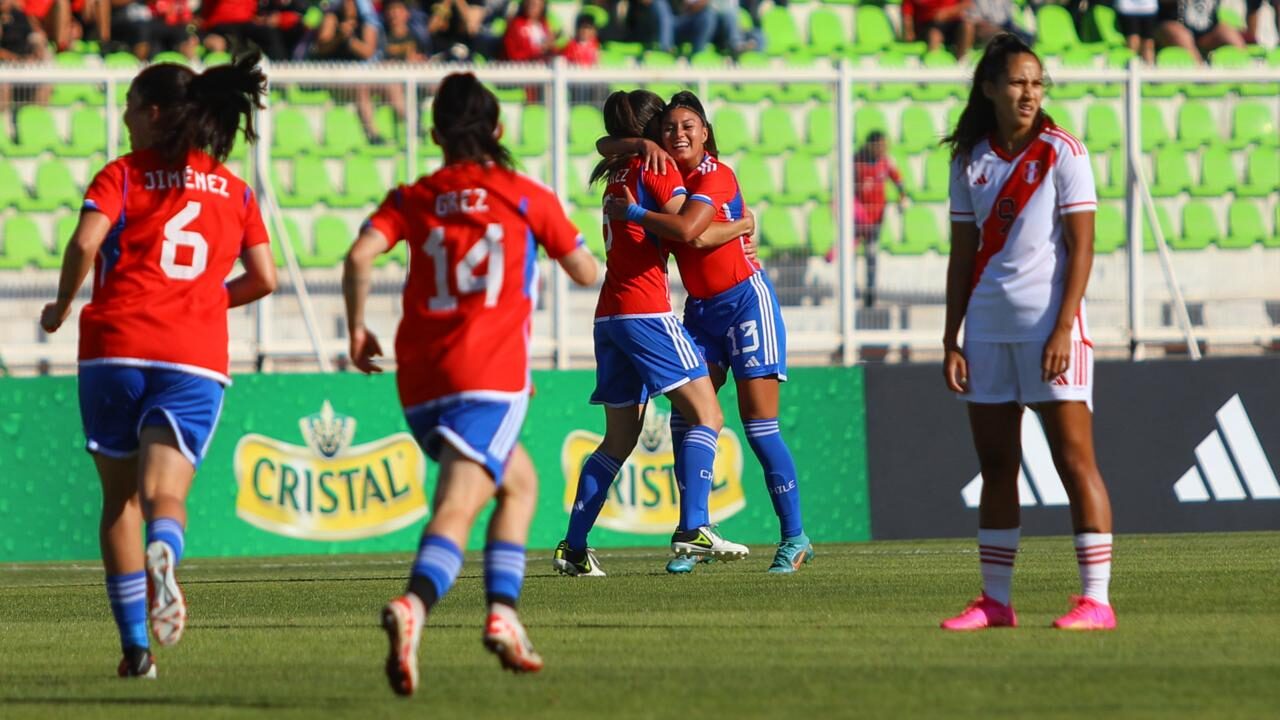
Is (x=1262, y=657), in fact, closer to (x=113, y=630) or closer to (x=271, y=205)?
(x=113, y=630)

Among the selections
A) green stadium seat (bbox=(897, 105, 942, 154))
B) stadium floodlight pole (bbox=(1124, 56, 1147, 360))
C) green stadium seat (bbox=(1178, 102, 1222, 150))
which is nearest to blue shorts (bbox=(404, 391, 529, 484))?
green stadium seat (bbox=(897, 105, 942, 154))

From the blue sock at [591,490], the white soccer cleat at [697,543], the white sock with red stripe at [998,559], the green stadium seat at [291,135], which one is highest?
the green stadium seat at [291,135]

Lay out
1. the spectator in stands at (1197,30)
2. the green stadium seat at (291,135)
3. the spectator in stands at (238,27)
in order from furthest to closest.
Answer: the spectator in stands at (1197,30), the spectator in stands at (238,27), the green stadium seat at (291,135)

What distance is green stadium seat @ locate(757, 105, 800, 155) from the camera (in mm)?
14914

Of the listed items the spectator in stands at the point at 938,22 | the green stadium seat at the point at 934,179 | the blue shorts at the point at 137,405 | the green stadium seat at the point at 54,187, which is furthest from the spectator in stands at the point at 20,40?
the blue shorts at the point at 137,405

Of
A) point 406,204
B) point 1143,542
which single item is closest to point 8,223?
point 1143,542

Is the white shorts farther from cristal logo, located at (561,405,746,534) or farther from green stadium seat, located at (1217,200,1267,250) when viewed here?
green stadium seat, located at (1217,200,1267,250)

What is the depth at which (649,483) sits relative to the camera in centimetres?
1400

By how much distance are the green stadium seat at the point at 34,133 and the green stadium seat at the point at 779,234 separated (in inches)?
187

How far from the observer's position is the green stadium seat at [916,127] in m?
14.9

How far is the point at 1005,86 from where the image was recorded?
7.23 m

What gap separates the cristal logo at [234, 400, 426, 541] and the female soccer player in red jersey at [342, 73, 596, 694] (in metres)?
7.62

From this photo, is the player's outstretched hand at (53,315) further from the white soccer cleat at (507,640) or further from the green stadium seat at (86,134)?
the green stadium seat at (86,134)

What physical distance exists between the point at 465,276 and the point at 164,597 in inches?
50.6
